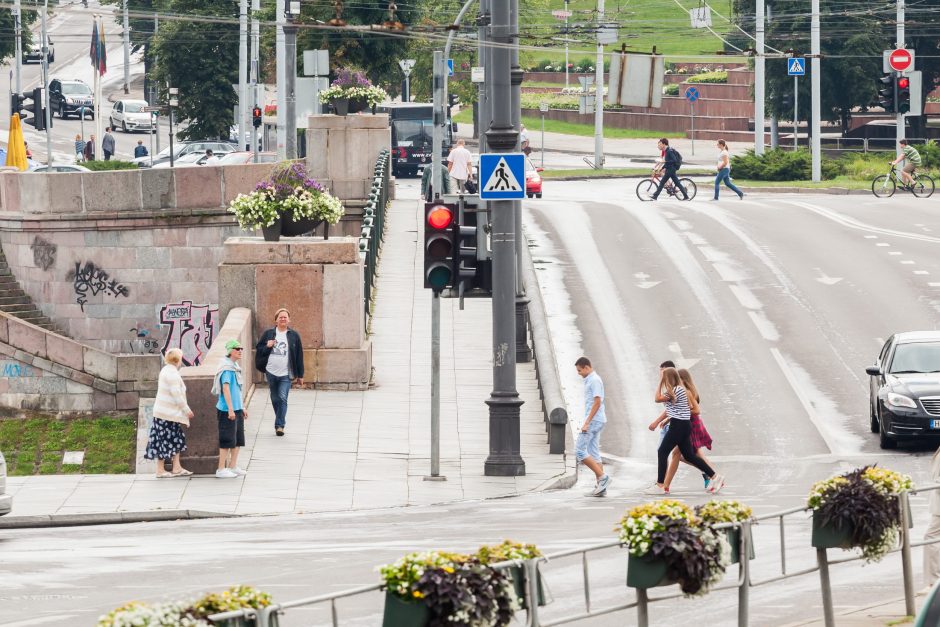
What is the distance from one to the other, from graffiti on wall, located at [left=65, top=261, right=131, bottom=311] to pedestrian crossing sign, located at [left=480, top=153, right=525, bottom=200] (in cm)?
1757

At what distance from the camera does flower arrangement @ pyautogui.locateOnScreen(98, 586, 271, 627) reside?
6461mm

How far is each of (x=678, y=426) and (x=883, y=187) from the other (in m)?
28.0

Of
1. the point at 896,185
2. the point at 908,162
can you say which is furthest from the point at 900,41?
the point at 908,162

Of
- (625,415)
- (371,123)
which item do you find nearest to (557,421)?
(625,415)

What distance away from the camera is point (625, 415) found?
21.9 meters

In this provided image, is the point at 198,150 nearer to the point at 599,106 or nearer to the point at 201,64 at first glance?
the point at 201,64

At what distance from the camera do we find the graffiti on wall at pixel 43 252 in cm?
3416

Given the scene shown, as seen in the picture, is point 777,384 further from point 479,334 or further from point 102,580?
point 102,580

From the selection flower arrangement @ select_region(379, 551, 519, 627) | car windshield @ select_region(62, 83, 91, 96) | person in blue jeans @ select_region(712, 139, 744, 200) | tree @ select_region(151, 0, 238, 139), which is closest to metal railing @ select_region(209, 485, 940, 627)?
flower arrangement @ select_region(379, 551, 519, 627)

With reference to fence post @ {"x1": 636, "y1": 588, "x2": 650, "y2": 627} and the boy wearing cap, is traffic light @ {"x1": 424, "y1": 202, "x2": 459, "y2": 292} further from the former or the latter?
fence post @ {"x1": 636, "y1": 588, "x2": 650, "y2": 627}

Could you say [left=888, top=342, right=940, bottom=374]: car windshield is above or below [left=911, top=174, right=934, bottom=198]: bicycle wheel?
below

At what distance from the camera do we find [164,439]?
18047 millimetres

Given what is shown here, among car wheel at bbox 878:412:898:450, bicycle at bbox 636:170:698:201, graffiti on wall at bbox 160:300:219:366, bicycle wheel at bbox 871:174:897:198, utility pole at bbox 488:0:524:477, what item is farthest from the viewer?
bicycle wheel at bbox 871:174:897:198

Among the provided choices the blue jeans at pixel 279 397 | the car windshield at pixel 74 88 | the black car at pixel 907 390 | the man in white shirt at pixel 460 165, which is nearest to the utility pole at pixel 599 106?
the man in white shirt at pixel 460 165
